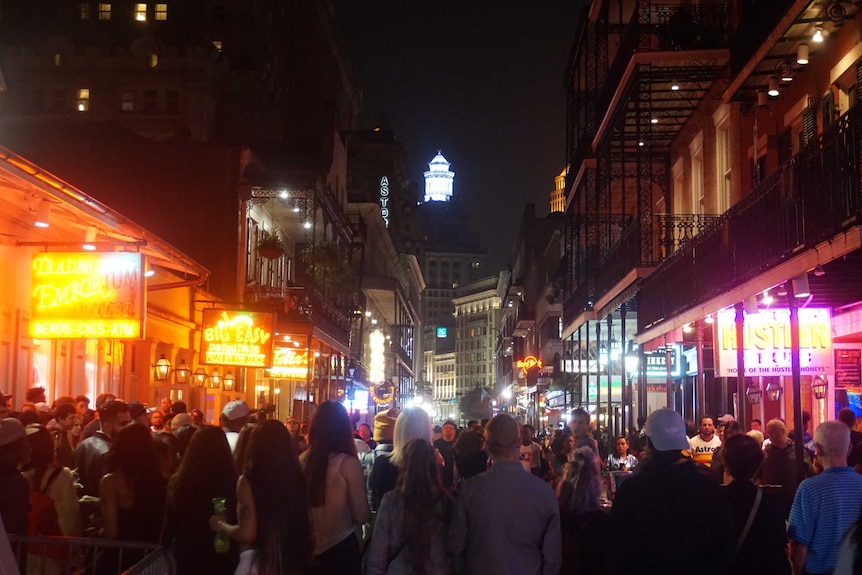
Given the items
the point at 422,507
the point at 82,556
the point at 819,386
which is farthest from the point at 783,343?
the point at 82,556

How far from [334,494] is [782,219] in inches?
271

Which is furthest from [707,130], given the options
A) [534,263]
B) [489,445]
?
[534,263]

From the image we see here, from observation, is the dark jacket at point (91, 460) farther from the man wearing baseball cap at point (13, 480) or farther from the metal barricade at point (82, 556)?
the man wearing baseball cap at point (13, 480)

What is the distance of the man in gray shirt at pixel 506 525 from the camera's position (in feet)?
20.5

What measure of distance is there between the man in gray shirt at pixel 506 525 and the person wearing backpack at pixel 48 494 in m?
2.90

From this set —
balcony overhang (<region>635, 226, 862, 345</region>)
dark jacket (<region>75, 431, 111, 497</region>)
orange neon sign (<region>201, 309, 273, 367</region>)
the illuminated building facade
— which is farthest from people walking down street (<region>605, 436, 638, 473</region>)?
orange neon sign (<region>201, 309, 273, 367</region>)

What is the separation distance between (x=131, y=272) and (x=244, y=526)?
7.35 meters

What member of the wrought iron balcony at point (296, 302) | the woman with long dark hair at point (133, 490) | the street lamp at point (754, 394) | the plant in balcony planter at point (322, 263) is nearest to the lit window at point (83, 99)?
the plant in balcony planter at point (322, 263)

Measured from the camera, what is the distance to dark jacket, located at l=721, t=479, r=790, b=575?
20.2ft

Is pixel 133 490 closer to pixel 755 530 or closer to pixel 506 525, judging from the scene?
pixel 506 525

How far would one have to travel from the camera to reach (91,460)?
30.8ft

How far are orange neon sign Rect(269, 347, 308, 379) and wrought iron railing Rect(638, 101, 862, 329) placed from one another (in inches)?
564

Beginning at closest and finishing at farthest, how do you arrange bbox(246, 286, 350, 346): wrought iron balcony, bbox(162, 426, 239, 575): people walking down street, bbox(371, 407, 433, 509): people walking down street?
bbox(162, 426, 239, 575): people walking down street < bbox(371, 407, 433, 509): people walking down street < bbox(246, 286, 350, 346): wrought iron balcony

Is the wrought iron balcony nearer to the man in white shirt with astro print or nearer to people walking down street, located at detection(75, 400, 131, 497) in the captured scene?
the man in white shirt with astro print
